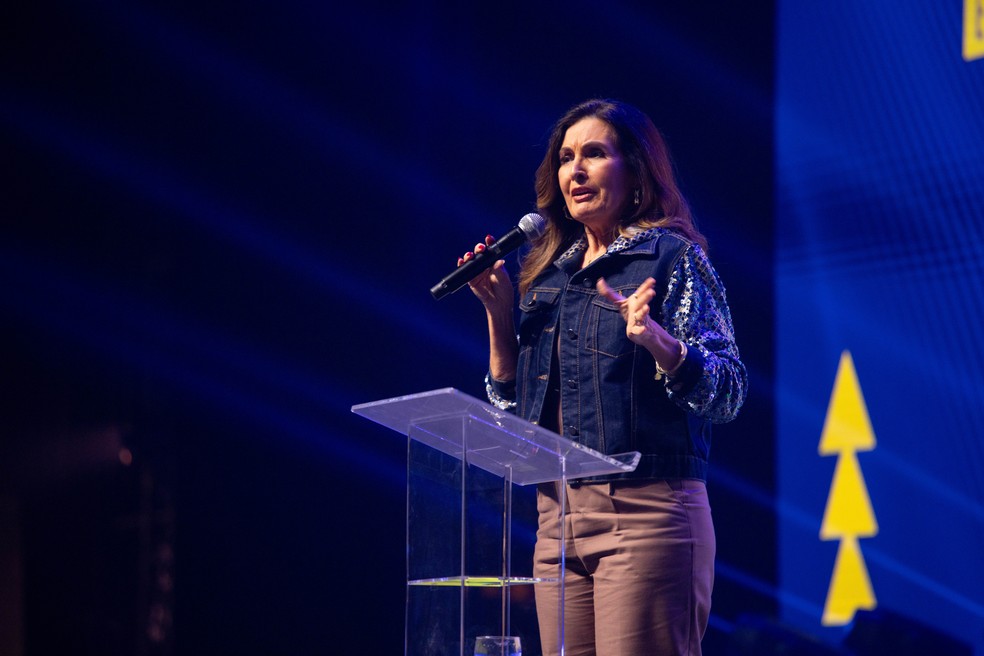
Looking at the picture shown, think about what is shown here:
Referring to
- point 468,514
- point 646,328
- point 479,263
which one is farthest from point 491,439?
point 479,263

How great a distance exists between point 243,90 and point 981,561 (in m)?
3.18

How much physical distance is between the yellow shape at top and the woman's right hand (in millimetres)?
1645

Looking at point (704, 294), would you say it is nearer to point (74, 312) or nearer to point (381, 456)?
point (381, 456)

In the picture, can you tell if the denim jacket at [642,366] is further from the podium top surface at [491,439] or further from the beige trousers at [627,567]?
the podium top surface at [491,439]

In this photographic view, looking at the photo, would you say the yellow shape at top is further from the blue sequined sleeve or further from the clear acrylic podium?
the clear acrylic podium

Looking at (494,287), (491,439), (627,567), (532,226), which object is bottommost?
(627,567)

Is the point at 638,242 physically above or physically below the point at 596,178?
below

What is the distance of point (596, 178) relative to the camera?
203 centimetres

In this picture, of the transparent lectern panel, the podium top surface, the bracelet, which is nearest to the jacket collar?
the bracelet

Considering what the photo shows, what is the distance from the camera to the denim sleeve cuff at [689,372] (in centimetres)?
172

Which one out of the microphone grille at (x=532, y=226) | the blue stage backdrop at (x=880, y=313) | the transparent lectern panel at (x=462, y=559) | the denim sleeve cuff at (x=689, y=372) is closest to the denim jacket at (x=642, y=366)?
the denim sleeve cuff at (x=689, y=372)

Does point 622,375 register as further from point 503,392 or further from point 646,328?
point 503,392

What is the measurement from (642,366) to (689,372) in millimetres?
157

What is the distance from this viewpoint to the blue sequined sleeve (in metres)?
1.75
